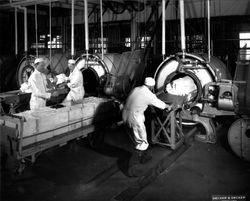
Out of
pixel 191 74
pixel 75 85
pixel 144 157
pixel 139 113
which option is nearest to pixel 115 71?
pixel 75 85

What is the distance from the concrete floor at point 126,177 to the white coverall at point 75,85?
114cm

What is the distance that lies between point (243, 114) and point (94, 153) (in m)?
2.94

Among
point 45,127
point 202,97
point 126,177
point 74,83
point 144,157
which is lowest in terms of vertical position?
point 126,177

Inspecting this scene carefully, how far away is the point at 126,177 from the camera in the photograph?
4633 mm

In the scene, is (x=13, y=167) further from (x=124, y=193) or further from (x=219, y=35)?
(x=219, y=35)

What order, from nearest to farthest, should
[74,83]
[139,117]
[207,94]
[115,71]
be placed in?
1. [139,117]
2. [207,94]
3. [74,83]
4. [115,71]

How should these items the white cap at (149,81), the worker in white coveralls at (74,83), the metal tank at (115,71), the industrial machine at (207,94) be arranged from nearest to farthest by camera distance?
the white cap at (149,81), the industrial machine at (207,94), the worker in white coveralls at (74,83), the metal tank at (115,71)

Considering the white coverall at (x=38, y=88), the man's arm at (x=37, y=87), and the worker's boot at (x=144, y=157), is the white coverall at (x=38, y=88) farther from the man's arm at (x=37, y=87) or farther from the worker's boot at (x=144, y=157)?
the worker's boot at (x=144, y=157)

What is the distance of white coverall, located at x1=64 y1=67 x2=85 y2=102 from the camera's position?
20.8 ft

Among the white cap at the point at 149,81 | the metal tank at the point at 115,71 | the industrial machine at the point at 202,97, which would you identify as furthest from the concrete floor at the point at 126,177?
the metal tank at the point at 115,71

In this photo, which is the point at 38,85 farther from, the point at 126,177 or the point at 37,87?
the point at 126,177

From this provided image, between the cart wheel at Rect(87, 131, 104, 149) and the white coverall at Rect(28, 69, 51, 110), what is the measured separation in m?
1.22

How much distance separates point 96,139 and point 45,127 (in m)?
1.81

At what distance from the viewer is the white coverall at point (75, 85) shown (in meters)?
6.33
